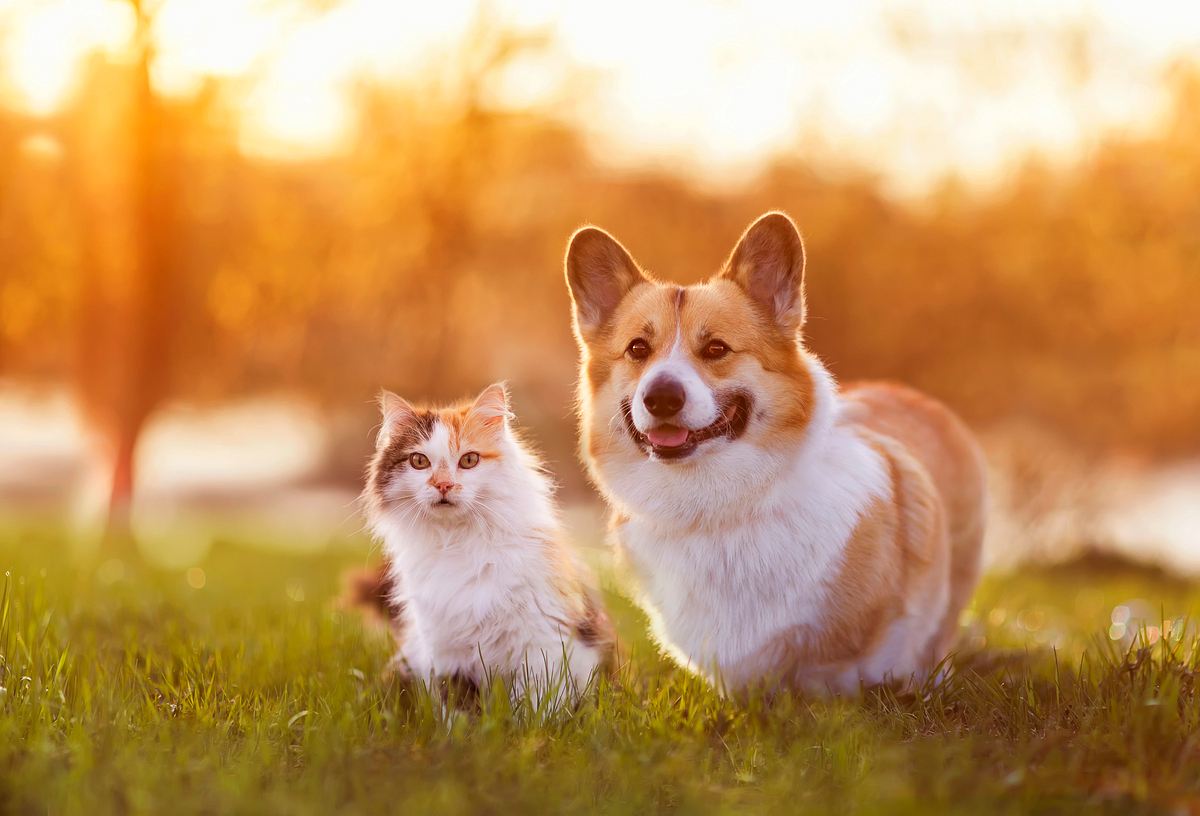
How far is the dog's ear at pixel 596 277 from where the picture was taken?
4461mm

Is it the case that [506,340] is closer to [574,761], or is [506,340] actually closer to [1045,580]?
[1045,580]

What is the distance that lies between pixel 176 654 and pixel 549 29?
8.07 metres

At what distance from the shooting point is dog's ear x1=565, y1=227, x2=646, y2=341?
4.46m

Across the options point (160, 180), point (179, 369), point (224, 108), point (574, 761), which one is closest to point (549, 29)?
point (224, 108)

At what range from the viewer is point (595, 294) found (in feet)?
14.9

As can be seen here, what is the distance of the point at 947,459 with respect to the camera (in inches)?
212

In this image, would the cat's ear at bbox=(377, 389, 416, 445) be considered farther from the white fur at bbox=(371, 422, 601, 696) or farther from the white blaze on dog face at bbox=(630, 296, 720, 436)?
the white blaze on dog face at bbox=(630, 296, 720, 436)

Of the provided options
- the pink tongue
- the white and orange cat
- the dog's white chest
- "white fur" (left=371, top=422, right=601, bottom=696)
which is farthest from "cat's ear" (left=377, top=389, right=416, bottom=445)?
the dog's white chest

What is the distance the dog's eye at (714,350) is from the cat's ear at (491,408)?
0.87 m

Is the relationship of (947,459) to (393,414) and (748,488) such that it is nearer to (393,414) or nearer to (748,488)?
(748,488)

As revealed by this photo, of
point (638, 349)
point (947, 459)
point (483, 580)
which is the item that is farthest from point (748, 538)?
point (947, 459)

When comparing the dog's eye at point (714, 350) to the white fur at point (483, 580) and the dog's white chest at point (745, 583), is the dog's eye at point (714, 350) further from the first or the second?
the white fur at point (483, 580)

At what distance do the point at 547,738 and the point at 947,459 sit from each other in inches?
110

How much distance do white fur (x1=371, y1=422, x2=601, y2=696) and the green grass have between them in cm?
20
